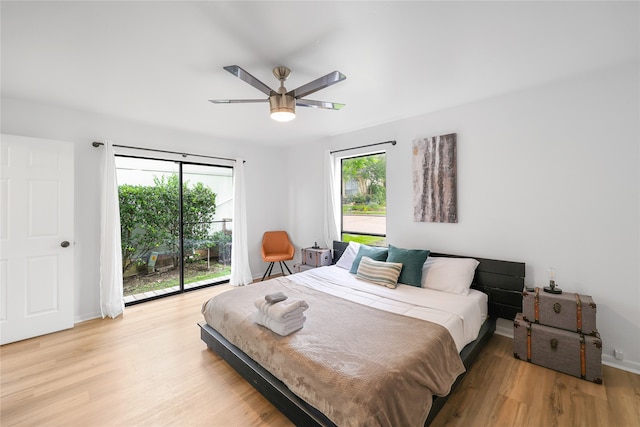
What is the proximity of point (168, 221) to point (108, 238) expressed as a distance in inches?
38.7

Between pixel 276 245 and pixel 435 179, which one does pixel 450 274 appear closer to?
pixel 435 179

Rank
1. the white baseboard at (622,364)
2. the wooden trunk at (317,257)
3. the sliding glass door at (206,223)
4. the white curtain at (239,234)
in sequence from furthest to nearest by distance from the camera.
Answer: the white curtain at (239,234) < the sliding glass door at (206,223) < the wooden trunk at (317,257) < the white baseboard at (622,364)

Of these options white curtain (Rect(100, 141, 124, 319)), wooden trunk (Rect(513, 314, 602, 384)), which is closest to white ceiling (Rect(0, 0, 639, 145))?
white curtain (Rect(100, 141, 124, 319))

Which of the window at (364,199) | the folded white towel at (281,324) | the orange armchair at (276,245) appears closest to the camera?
the folded white towel at (281,324)

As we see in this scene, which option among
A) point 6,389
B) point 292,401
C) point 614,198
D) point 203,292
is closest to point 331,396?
→ point 292,401

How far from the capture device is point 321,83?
190 cm

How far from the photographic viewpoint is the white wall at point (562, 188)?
2.24 metres

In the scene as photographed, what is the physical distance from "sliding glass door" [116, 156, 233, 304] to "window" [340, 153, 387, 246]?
82.4 inches

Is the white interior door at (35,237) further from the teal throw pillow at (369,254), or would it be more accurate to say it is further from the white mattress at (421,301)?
the teal throw pillow at (369,254)

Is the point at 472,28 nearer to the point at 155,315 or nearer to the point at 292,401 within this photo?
the point at 292,401

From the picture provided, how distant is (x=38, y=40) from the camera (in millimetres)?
1833

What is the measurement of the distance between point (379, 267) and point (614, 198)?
218 cm

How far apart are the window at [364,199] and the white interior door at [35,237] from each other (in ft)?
12.0

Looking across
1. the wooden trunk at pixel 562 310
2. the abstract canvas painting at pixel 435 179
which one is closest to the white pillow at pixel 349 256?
the abstract canvas painting at pixel 435 179
